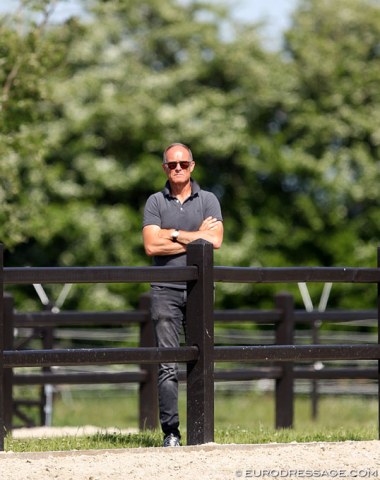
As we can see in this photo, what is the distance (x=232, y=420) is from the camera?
→ 63.5 feet

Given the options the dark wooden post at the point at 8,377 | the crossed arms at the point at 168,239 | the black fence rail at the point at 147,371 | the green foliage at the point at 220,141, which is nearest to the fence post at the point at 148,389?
the black fence rail at the point at 147,371

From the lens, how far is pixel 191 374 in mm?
9141

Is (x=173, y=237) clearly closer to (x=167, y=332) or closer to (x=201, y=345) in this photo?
(x=167, y=332)

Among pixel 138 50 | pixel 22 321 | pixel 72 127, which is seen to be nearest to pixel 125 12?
pixel 138 50

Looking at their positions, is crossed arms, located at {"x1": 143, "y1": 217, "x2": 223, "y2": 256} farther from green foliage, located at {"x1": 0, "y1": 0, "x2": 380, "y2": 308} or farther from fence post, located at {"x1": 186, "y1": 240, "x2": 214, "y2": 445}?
green foliage, located at {"x1": 0, "y1": 0, "x2": 380, "y2": 308}

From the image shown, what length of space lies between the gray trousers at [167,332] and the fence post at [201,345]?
17 cm

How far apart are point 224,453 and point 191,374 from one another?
870 mm

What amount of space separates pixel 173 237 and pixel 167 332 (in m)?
0.64

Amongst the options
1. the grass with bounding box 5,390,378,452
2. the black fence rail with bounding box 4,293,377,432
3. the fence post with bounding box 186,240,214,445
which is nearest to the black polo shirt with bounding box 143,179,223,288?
the fence post with bounding box 186,240,214,445

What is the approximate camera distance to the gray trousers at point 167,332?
30.4 ft

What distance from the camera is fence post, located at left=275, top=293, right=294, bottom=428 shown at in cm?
1398

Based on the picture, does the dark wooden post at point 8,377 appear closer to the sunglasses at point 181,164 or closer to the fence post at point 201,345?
the sunglasses at point 181,164

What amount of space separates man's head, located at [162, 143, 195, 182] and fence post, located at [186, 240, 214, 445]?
1.76ft

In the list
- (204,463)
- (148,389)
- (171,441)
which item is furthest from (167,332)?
(148,389)
